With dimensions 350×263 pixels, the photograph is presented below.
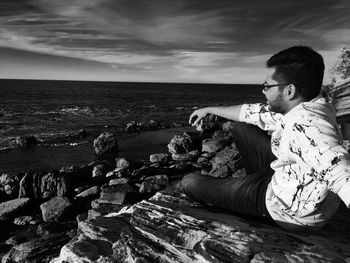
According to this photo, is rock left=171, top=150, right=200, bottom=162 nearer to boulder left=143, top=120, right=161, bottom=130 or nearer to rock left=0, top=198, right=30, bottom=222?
rock left=0, top=198, right=30, bottom=222

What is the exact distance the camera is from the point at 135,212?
4.87 metres

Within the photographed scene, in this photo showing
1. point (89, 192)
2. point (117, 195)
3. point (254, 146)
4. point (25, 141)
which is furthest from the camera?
point (25, 141)

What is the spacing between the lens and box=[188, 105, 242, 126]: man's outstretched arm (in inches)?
205

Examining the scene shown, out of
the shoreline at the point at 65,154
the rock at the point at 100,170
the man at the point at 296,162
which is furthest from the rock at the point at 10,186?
the man at the point at 296,162

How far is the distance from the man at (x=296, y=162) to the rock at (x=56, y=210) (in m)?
9.33

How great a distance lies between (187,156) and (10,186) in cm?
1101

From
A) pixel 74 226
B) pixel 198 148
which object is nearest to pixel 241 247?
pixel 74 226

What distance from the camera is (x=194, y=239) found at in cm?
401

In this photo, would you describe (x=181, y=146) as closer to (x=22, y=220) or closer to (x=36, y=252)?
(x=22, y=220)

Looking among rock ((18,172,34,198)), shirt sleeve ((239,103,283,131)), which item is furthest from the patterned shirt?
rock ((18,172,34,198))

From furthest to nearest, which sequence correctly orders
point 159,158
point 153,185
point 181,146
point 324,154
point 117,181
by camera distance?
point 181,146, point 159,158, point 117,181, point 153,185, point 324,154

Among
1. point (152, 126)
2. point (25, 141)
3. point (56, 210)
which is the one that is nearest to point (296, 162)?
point (56, 210)

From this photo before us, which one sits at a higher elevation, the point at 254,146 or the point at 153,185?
the point at 254,146

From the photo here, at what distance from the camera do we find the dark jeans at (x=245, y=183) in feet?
13.7
